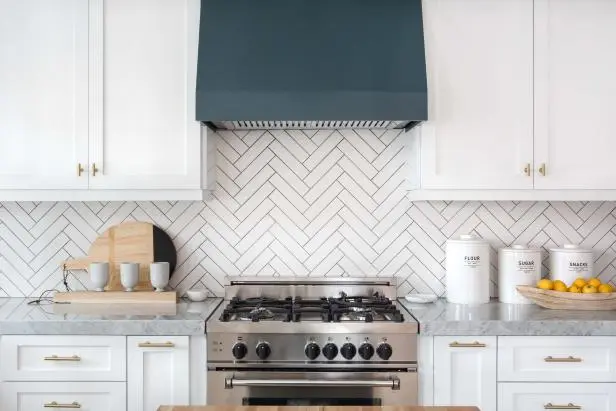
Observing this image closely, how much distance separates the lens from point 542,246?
10.6ft

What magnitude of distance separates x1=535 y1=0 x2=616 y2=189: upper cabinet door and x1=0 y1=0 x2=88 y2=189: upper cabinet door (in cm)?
210

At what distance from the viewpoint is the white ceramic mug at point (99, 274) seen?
294cm

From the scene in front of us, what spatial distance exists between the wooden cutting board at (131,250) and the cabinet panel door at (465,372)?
57.1 inches

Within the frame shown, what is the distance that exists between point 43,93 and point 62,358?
1.20m

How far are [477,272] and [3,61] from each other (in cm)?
243

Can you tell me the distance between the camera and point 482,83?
2857mm

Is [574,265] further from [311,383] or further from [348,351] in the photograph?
[311,383]

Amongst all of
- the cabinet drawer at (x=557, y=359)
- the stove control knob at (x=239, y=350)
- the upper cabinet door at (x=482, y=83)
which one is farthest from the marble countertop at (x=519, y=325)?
the stove control knob at (x=239, y=350)

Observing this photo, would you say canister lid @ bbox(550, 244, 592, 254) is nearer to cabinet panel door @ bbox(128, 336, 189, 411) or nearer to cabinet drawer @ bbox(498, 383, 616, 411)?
cabinet drawer @ bbox(498, 383, 616, 411)

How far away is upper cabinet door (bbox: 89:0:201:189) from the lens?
2.86m

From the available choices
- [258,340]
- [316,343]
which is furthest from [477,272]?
[258,340]

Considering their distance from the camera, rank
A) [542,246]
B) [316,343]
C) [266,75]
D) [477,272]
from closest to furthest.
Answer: [316,343] < [266,75] < [477,272] < [542,246]

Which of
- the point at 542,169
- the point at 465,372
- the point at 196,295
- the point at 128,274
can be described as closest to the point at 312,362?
the point at 465,372

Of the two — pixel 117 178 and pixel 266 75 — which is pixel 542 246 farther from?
pixel 117 178
